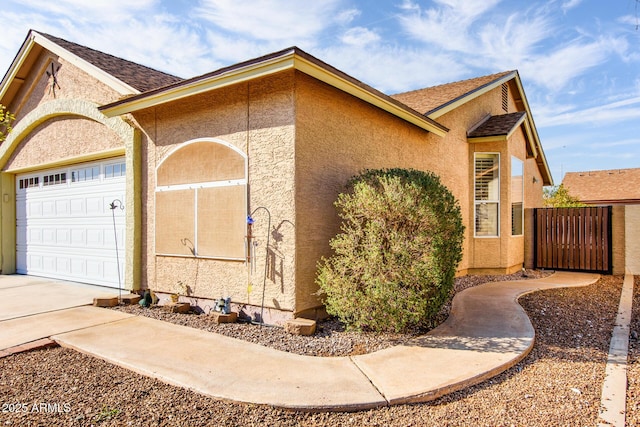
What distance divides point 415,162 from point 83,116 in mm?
7696

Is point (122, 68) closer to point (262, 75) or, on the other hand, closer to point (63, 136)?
point (63, 136)

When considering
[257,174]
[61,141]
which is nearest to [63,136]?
[61,141]

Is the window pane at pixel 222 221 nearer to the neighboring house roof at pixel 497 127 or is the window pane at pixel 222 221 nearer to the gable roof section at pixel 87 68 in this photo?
the gable roof section at pixel 87 68

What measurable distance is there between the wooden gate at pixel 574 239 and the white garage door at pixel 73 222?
38.5 feet

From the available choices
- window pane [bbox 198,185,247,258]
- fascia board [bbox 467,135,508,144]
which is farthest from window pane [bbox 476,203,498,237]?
window pane [bbox 198,185,247,258]

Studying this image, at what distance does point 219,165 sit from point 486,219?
7.82m

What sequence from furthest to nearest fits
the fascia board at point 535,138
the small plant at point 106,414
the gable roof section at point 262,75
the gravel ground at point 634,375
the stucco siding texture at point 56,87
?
the fascia board at point 535,138 < the stucco siding texture at point 56,87 < the gable roof section at point 262,75 < the gravel ground at point 634,375 < the small plant at point 106,414

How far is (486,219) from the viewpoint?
35.6 feet

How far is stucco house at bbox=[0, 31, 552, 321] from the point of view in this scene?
5723 millimetres

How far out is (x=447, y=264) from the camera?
5.69m

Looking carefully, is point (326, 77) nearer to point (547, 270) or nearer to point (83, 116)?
point (83, 116)

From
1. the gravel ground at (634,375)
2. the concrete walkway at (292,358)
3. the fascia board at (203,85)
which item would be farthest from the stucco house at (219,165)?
the gravel ground at (634,375)

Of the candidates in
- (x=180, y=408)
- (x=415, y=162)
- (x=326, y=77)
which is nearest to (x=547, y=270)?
(x=415, y=162)

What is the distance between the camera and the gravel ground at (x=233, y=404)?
10.5 ft
